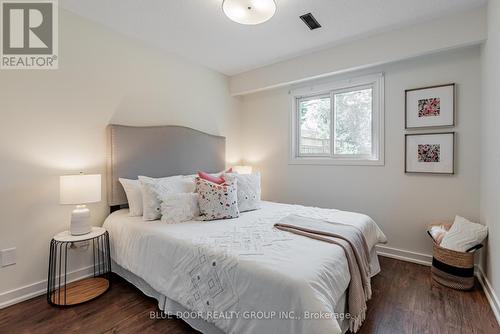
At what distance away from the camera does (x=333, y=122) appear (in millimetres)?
3381

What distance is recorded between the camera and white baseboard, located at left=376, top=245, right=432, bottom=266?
105 inches

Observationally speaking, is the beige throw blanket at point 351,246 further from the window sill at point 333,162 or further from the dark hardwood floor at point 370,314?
the window sill at point 333,162

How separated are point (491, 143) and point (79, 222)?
140 inches

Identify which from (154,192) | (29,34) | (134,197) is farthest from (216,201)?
(29,34)

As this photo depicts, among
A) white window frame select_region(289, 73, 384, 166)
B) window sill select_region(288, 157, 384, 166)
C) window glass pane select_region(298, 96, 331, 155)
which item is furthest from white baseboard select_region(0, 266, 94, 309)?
window glass pane select_region(298, 96, 331, 155)

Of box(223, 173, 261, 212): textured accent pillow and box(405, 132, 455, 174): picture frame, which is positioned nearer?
box(405, 132, 455, 174): picture frame

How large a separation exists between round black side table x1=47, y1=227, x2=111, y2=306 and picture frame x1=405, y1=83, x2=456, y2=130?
11.1 ft

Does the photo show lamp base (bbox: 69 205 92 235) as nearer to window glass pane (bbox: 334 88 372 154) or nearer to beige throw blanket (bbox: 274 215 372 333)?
beige throw blanket (bbox: 274 215 372 333)

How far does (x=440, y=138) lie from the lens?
255 cm

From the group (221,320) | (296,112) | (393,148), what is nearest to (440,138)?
(393,148)

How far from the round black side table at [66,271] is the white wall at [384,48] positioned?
286 cm

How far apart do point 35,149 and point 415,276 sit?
374 centimetres

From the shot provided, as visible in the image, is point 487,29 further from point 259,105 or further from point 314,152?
point 259,105

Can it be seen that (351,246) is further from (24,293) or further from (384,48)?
(24,293)
